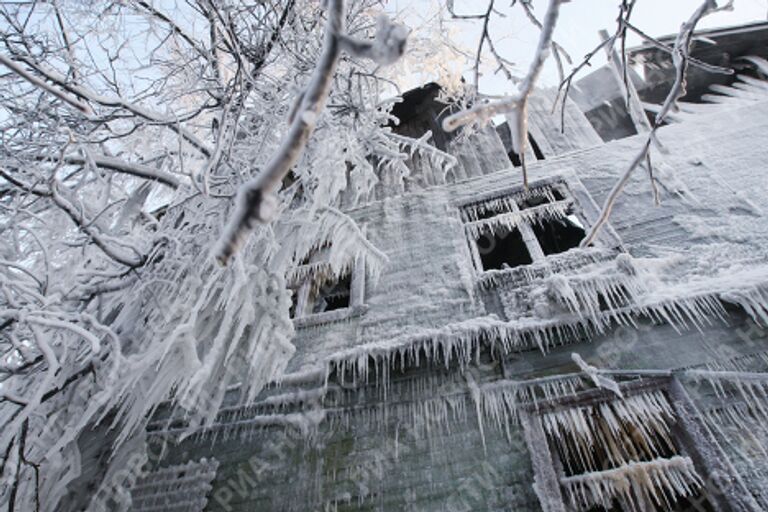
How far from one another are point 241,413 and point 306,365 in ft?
3.43

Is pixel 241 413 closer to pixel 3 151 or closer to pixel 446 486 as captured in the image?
pixel 446 486

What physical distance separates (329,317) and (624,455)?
13.5 feet

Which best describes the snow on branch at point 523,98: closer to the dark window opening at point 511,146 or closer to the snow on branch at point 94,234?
the snow on branch at point 94,234

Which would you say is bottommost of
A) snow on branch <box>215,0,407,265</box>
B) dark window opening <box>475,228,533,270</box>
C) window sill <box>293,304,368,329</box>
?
snow on branch <box>215,0,407,265</box>

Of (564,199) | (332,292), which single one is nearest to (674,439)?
(564,199)

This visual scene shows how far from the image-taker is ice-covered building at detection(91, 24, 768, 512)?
157 inches

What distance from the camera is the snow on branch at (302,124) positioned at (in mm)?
904

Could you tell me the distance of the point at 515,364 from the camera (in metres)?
4.89

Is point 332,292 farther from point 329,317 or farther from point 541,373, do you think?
point 541,373

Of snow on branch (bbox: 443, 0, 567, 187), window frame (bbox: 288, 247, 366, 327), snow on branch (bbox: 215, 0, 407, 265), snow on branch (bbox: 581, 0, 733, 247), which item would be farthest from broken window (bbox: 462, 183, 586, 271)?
snow on branch (bbox: 215, 0, 407, 265)

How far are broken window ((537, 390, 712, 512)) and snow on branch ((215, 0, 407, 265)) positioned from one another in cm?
441

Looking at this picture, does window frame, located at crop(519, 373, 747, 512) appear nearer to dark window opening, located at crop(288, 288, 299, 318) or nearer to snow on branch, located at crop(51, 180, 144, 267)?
dark window opening, located at crop(288, 288, 299, 318)

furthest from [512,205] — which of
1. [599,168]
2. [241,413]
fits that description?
[241,413]

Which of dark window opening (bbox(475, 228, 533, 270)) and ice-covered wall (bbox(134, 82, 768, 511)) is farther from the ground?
dark window opening (bbox(475, 228, 533, 270))
